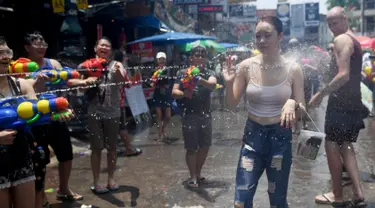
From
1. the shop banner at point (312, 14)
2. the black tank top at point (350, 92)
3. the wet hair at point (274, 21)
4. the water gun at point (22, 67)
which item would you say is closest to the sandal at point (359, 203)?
the black tank top at point (350, 92)

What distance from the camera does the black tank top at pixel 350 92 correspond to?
13.4 ft

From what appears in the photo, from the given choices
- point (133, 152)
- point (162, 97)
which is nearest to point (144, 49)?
point (162, 97)

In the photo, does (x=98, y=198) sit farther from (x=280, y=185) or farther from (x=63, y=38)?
(x=63, y=38)

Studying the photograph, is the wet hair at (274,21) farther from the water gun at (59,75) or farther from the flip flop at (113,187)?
the flip flop at (113,187)

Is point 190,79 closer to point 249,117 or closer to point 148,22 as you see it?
point 249,117

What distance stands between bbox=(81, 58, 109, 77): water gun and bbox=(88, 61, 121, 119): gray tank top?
13 centimetres

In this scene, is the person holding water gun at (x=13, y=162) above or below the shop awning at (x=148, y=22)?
below

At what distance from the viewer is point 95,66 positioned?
4.38 metres

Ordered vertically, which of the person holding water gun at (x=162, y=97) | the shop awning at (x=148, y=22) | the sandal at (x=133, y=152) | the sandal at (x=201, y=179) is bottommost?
the sandal at (x=133, y=152)

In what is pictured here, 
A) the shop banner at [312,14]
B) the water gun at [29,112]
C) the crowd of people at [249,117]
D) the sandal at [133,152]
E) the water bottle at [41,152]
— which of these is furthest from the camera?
the shop banner at [312,14]

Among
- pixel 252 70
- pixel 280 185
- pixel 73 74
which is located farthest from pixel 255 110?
pixel 73 74

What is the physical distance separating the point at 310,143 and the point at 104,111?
7.76ft

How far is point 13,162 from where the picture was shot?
278 cm

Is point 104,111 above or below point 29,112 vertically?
below
